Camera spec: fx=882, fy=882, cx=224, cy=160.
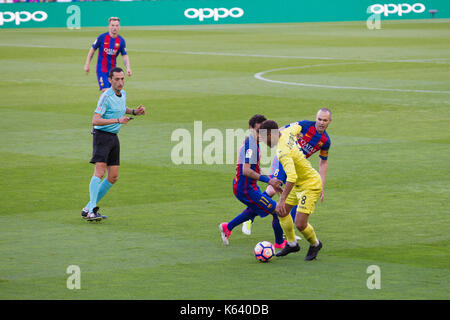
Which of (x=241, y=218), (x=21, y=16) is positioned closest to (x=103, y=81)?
(x=241, y=218)

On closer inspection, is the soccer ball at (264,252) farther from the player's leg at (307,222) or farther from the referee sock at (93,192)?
the referee sock at (93,192)

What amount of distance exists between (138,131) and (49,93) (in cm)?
699

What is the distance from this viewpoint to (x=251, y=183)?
33.6 feet

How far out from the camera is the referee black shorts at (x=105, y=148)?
1188 centimetres

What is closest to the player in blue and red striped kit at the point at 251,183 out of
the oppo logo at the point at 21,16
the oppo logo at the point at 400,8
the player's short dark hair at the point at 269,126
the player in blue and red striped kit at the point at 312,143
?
the player's short dark hair at the point at 269,126

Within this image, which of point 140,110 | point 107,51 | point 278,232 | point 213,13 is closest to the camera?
point 278,232

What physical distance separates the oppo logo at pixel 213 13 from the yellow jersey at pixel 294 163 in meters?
50.5

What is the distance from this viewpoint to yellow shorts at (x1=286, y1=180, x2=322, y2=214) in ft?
31.6

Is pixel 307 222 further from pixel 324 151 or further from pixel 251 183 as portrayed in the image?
pixel 324 151

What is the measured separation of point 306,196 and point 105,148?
336cm

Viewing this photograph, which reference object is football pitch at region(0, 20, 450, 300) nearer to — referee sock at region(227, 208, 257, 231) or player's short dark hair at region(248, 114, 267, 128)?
referee sock at region(227, 208, 257, 231)
